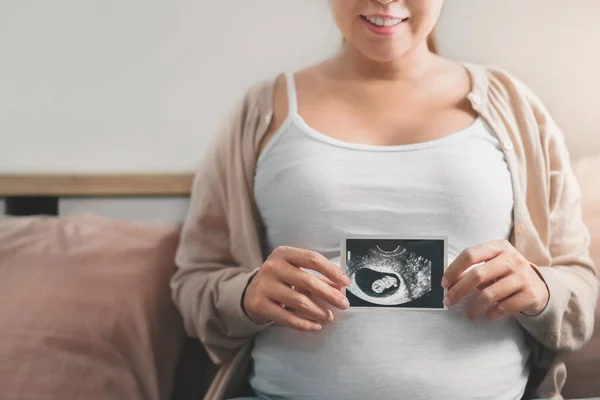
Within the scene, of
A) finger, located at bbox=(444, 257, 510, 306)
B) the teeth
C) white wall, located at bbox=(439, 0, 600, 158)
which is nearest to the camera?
finger, located at bbox=(444, 257, 510, 306)

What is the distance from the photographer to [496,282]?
0.84 m

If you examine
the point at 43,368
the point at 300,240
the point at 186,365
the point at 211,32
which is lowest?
the point at 186,365

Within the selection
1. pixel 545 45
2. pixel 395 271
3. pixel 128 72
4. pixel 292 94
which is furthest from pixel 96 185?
pixel 545 45

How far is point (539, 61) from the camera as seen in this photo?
1233 millimetres

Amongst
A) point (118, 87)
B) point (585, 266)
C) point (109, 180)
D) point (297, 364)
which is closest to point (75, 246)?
point (109, 180)

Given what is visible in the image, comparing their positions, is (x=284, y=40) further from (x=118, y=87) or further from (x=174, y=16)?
(x=118, y=87)

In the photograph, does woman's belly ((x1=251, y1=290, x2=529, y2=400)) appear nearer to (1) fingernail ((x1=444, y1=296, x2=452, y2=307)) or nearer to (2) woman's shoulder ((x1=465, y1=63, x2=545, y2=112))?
(1) fingernail ((x1=444, y1=296, x2=452, y2=307))

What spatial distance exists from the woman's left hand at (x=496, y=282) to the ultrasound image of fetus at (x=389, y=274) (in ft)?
0.11

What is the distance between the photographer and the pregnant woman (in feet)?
2.82

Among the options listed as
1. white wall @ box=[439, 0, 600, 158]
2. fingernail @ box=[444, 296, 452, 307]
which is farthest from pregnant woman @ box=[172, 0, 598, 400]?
white wall @ box=[439, 0, 600, 158]

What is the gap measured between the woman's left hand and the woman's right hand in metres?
0.14

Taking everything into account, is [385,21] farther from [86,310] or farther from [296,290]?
[86,310]

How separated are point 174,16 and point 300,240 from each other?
1.86 ft

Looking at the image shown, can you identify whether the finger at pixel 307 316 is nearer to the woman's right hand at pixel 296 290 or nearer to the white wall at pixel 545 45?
the woman's right hand at pixel 296 290
